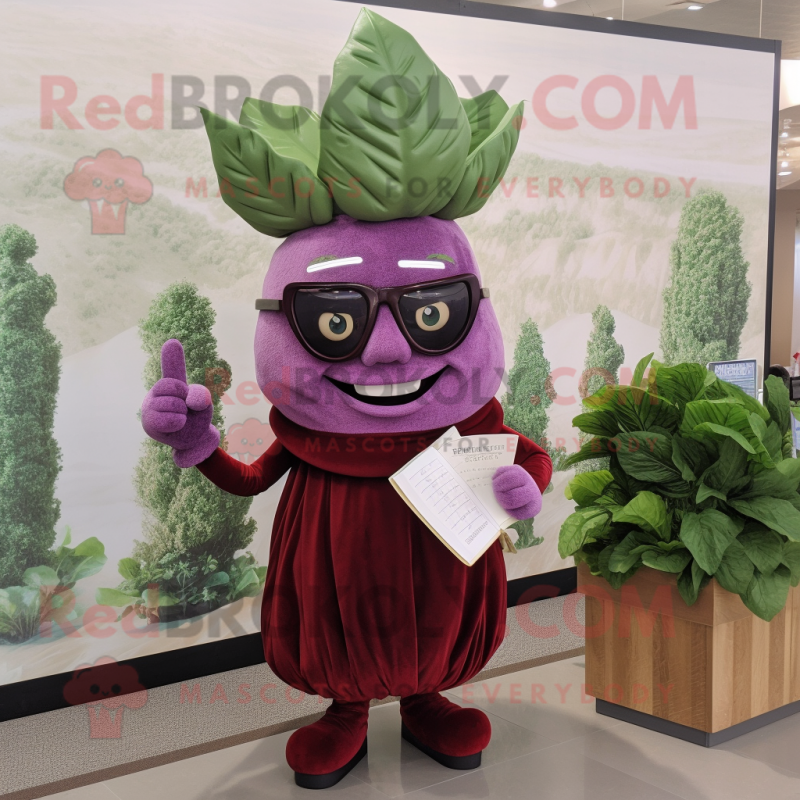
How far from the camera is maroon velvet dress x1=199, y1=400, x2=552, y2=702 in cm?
218

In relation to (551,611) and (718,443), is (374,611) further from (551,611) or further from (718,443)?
(551,611)

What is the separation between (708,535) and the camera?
239cm

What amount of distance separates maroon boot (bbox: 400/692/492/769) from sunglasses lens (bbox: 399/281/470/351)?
1.07 meters

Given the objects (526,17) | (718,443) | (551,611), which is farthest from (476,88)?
(551,611)

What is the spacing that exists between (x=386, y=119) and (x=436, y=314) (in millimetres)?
476

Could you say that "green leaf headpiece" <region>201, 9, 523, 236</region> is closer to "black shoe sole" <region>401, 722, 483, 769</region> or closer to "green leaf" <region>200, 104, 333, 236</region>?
"green leaf" <region>200, 104, 333, 236</region>

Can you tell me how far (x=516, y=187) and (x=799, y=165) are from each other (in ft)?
26.4

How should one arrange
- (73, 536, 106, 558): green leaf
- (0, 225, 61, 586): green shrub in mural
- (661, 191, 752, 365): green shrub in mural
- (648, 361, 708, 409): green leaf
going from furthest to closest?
1. (661, 191, 752, 365): green shrub in mural
2. (73, 536, 106, 558): green leaf
3. (0, 225, 61, 586): green shrub in mural
4. (648, 361, 708, 409): green leaf

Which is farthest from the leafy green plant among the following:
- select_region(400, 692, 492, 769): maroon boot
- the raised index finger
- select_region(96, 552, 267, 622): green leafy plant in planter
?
select_region(400, 692, 492, 769): maroon boot

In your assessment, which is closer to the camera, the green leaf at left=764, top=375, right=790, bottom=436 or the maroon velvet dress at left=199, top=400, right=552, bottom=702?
the maroon velvet dress at left=199, top=400, right=552, bottom=702

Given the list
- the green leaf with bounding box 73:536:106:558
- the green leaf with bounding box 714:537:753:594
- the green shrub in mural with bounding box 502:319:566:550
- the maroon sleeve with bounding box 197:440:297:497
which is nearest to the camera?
the maroon sleeve with bounding box 197:440:297:497

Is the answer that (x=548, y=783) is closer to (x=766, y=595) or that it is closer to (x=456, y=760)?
(x=456, y=760)

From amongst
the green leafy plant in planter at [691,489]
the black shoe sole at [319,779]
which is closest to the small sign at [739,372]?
the green leafy plant in planter at [691,489]

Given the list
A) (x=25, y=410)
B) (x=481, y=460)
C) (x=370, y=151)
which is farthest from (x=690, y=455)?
(x=25, y=410)
